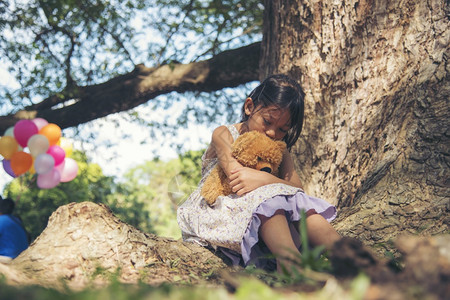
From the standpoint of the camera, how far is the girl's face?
2748 millimetres

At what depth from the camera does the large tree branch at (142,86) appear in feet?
17.0

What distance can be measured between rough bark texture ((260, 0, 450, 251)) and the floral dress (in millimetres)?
353

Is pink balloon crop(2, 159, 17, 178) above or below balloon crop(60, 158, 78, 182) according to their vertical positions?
above

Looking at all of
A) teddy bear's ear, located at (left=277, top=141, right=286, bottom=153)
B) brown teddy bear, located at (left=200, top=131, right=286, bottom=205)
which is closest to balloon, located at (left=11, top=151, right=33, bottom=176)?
brown teddy bear, located at (left=200, top=131, right=286, bottom=205)

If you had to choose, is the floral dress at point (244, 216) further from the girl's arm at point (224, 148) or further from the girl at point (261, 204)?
the girl's arm at point (224, 148)

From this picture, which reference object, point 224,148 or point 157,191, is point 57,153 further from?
point 157,191

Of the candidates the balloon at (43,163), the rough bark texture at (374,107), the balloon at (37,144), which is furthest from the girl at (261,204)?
the balloon at (37,144)

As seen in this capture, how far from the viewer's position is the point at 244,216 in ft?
7.79

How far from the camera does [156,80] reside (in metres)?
5.52

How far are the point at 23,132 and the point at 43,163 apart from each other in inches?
16.5

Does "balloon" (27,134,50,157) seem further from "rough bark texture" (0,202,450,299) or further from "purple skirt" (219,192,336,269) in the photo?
"purple skirt" (219,192,336,269)

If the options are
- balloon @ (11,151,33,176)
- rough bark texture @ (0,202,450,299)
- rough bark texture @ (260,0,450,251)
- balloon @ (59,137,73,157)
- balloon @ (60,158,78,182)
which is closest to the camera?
rough bark texture @ (0,202,450,299)

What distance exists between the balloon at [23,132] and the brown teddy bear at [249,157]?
2.63 m

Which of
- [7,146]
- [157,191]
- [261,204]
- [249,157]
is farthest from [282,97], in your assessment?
[157,191]
